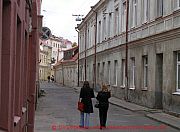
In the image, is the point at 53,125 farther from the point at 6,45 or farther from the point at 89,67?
the point at 89,67

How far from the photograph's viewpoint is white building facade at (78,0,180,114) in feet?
69.4

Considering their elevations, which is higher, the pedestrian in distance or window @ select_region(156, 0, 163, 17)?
window @ select_region(156, 0, 163, 17)

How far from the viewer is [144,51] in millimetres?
26188

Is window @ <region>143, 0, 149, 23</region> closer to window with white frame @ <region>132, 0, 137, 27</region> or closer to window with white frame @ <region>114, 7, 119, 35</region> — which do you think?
window with white frame @ <region>132, 0, 137, 27</region>

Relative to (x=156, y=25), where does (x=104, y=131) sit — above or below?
below

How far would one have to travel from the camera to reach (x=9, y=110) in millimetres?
6297

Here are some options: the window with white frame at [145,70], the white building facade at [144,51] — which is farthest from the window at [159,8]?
the window with white frame at [145,70]

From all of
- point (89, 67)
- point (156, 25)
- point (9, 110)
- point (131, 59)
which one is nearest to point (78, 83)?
point (89, 67)

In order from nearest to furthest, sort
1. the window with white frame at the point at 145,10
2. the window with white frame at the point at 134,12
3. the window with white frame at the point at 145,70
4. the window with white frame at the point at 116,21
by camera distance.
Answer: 1. the window with white frame at the point at 145,70
2. the window with white frame at the point at 145,10
3. the window with white frame at the point at 134,12
4. the window with white frame at the point at 116,21

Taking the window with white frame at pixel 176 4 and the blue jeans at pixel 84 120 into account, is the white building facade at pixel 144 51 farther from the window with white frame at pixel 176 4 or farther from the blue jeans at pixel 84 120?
the blue jeans at pixel 84 120

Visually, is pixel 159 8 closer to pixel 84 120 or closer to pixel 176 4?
pixel 176 4

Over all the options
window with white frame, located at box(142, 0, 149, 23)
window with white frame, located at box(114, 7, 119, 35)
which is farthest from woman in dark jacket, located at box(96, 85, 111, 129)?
window with white frame, located at box(114, 7, 119, 35)

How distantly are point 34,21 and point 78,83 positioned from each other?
50398 mm

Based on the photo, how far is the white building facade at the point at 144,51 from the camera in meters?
21.2
